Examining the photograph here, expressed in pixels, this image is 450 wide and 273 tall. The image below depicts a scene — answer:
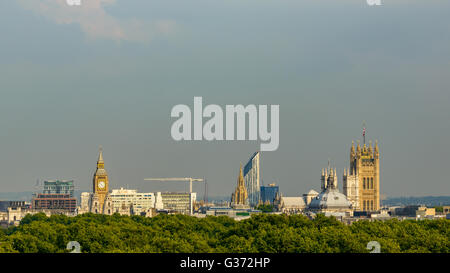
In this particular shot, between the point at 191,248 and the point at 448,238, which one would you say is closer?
the point at 191,248

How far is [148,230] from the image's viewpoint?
98.9 metres

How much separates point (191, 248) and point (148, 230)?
23054 millimetres

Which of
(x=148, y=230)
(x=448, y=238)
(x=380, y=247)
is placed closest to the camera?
(x=380, y=247)
